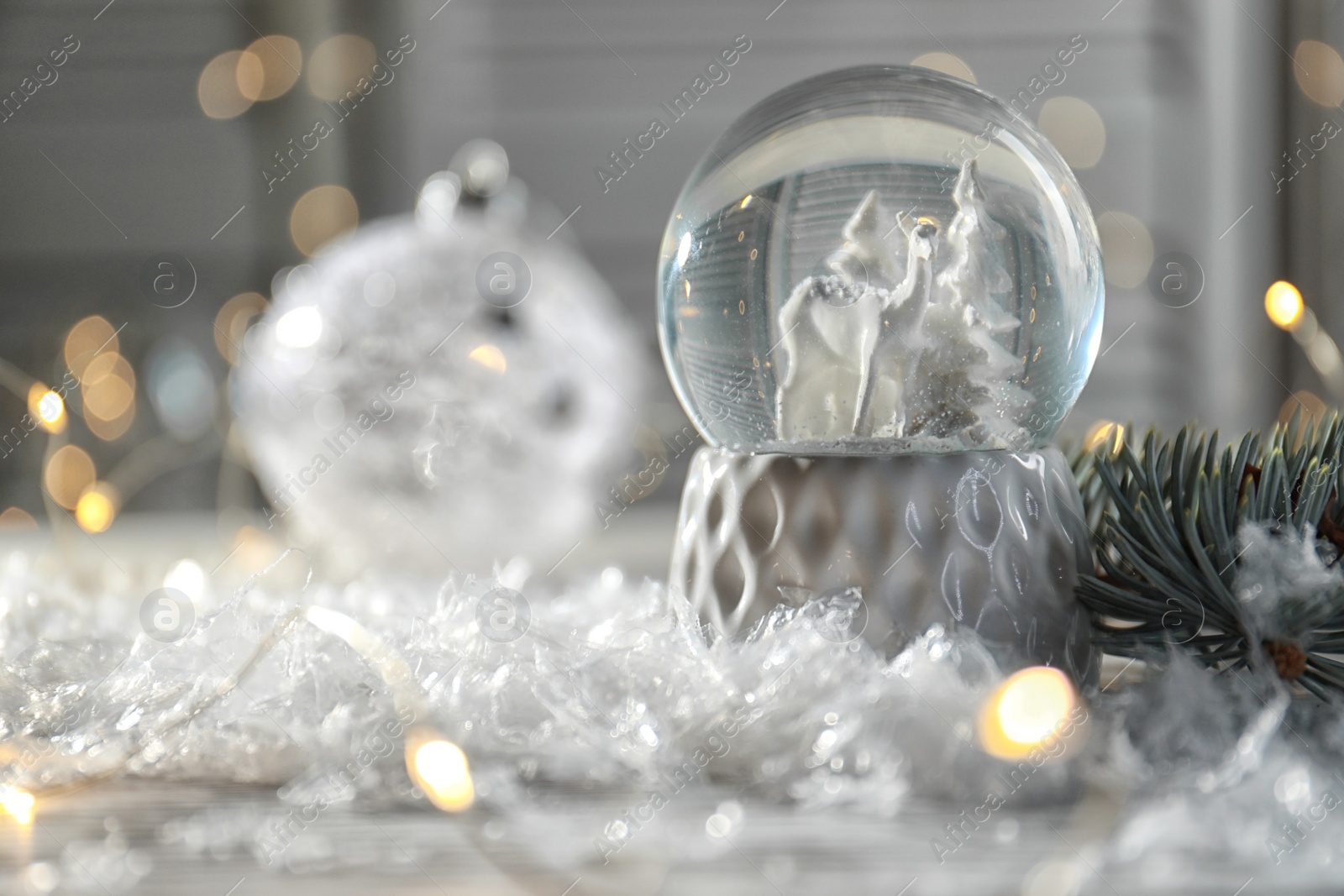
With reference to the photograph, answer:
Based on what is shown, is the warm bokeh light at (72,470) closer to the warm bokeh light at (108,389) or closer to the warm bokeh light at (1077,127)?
the warm bokeh light at (108,389)

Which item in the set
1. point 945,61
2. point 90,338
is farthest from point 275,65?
point 945,61

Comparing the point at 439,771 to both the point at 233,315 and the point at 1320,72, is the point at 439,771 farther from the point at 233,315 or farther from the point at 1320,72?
the point at 1320,72

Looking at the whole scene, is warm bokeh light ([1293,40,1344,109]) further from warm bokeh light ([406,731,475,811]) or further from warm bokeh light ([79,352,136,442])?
warm bokeh light ([79,352,136,442])

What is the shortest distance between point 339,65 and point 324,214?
225mm

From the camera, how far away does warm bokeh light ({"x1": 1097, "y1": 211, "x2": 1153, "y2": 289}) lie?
1.63 m

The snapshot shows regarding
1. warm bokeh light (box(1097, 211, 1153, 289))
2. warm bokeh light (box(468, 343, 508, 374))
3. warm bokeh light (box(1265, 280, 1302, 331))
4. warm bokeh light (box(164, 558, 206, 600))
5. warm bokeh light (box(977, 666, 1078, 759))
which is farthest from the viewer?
warm bokeh light (box(1097, 211, 1153, 289))

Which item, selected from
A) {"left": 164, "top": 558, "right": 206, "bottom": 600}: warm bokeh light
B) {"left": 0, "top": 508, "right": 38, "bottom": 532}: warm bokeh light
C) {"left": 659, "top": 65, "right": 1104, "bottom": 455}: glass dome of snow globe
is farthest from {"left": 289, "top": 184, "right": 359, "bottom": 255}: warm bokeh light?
{"left": 659, "top": 65, "right": 1104, "bottom": 455}: glass dome of snow globe

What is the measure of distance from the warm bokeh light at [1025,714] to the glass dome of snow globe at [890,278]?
97 millimetres

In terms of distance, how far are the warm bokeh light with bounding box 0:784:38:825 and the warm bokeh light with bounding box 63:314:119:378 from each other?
129cm

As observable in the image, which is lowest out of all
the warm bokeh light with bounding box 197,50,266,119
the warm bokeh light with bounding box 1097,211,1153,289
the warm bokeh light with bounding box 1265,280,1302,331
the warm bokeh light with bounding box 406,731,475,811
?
the warm bokeh light with bounding box 1097,211,1153,289

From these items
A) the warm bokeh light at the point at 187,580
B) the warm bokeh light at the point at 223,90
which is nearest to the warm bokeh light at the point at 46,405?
the warm bokeh light at the point at 187,580

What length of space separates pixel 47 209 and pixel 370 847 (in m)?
1.71

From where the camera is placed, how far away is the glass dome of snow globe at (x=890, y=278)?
0.39 m

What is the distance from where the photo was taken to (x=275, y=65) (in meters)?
1.67
